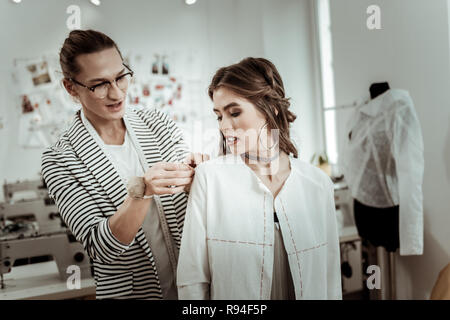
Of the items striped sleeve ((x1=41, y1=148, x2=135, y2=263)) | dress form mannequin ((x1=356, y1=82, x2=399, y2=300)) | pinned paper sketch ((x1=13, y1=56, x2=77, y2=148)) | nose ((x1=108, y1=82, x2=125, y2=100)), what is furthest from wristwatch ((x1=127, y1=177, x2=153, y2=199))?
dress form mannequin ((x1=356, y1=82, x2=399, y2=300))

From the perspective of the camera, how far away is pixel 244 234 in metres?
0.93

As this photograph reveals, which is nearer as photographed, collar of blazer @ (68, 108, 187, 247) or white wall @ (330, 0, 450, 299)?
collar of blazer @ (68, 108, 187, 247)

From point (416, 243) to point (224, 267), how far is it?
0.74 m

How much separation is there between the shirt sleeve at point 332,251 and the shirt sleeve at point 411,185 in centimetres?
40

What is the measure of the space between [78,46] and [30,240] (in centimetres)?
76

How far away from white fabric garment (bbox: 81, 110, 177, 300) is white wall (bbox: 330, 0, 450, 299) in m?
0.71

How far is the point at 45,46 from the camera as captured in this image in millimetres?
1014

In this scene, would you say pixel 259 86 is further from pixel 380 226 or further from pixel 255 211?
pixel 380 226

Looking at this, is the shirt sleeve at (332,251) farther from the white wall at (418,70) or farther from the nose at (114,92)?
the nose at (114,92)

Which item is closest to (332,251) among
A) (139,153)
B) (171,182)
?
(171,182)

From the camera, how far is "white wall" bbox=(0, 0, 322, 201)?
3.33 ft

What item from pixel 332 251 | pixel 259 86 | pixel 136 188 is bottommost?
pixel 332 251

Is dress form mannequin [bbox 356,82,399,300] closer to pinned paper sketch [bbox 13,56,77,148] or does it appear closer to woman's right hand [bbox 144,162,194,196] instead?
woman's right hand [bbox 144,162,194,196]
